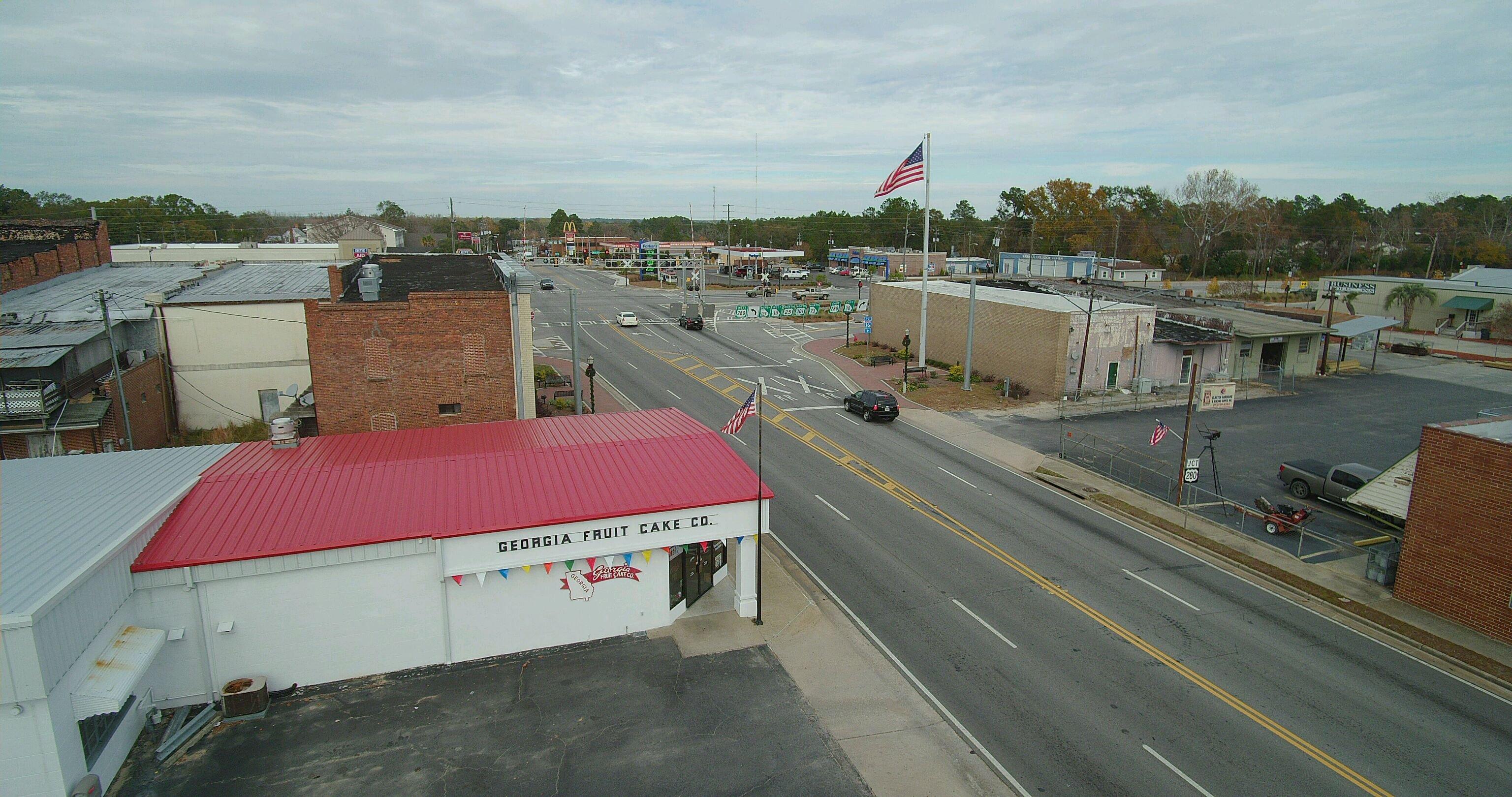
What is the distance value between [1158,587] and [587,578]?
15476 mm

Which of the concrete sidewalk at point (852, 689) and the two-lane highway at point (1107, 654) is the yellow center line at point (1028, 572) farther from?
the concrete sidewalk at point (852, 689)

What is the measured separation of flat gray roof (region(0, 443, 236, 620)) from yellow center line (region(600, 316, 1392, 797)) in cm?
2070

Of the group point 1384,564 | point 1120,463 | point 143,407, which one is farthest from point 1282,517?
point 143,407

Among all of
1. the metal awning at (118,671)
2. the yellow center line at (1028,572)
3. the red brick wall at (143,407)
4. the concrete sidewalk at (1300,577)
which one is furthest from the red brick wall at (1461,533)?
the red brick wall at (143,407)

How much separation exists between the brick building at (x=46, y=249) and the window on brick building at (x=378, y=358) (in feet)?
96.3

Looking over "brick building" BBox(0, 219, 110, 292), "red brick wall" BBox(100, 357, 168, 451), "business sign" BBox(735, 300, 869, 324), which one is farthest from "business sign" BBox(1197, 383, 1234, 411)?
"brick building" BBox(0, 219, 110, 292)

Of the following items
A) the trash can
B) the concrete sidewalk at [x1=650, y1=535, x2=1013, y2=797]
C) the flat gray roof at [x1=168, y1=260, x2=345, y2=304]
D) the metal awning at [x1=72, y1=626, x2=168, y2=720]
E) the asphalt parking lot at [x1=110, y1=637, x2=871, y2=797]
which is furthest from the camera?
the flat gray roof at [x1=168, y1=260, x2=345, y2=304]

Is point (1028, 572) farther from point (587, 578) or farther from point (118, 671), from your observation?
point (118, 671)

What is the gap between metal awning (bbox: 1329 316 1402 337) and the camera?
2060 inches

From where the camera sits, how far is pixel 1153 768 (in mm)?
13805

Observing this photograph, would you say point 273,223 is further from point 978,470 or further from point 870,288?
point 978,470

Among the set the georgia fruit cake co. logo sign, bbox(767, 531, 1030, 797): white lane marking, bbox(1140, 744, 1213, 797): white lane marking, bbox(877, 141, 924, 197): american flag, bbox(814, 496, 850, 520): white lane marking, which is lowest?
bbox(767, 531, 1030, 797): white lane marking

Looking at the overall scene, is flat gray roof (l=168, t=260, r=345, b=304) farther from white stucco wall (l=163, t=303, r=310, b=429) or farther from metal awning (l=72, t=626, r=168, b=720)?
metal awning (l=72, t=626, r=168, b=720)

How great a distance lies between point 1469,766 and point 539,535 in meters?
18.3
